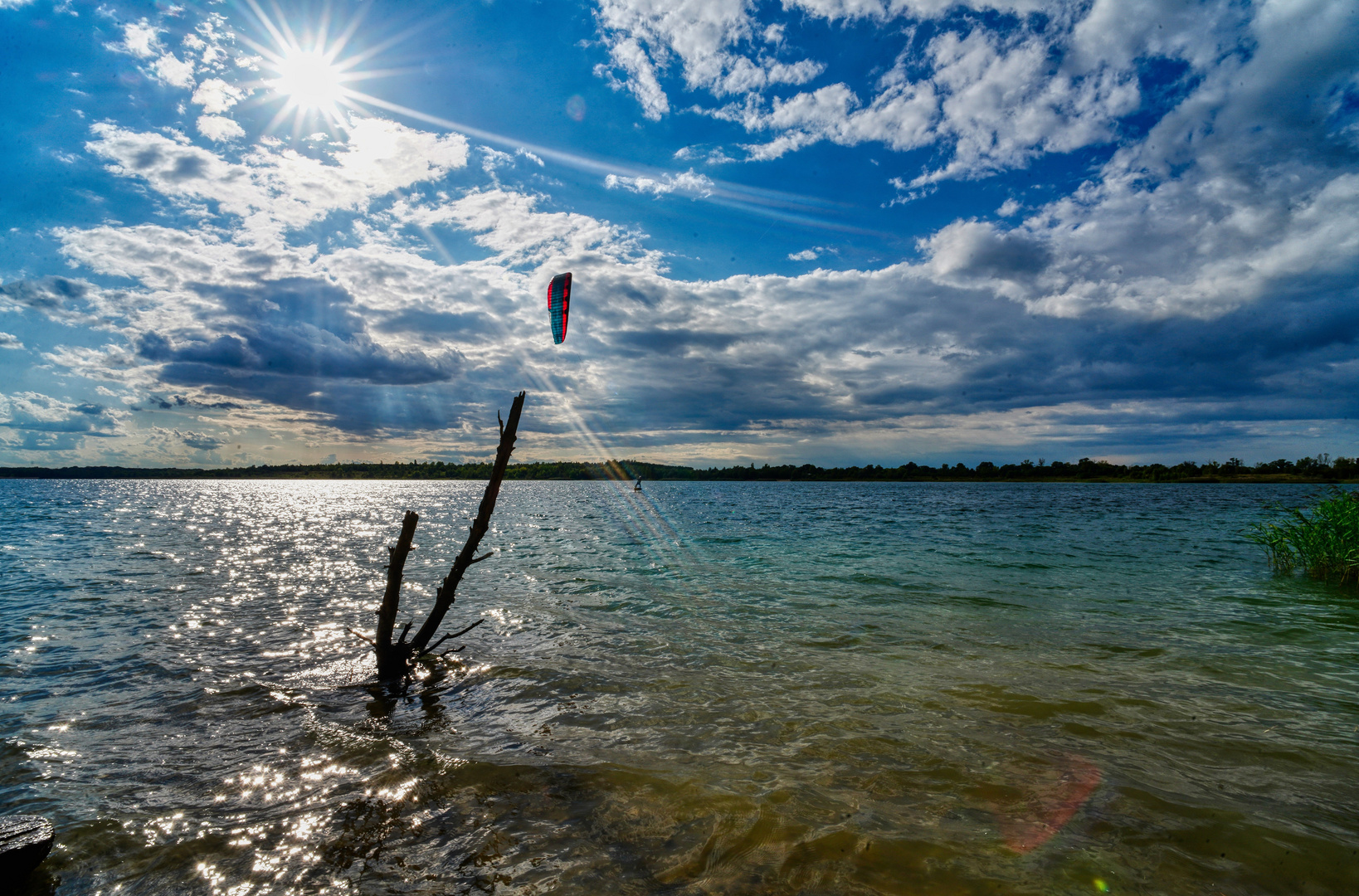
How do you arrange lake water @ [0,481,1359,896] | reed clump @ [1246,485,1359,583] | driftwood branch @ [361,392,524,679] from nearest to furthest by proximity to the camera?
lake water @ [0,481,1359,896]
driftwood branch @ [361,392,524,679]
reed clump @ [1246,485,1359,583]

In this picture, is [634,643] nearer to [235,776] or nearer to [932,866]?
[235,776]

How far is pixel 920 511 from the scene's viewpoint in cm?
6719

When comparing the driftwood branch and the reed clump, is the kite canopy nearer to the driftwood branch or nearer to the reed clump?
the driftwood branch

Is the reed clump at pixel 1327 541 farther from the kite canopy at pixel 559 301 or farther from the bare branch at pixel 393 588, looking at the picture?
the bare branch at pixel 393 588

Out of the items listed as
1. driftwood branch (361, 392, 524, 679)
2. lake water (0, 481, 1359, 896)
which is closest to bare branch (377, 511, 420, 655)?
driftwood branch (361, 392, 524, 679)

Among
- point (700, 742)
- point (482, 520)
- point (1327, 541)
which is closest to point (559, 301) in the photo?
point (482, 520)

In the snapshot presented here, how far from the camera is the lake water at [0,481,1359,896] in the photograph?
580 centimetres

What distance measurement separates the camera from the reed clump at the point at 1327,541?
21.6 meters

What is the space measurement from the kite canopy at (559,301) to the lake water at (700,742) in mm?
7456

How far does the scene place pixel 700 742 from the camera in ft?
28.7

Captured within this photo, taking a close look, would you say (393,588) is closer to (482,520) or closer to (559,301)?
(482,520)

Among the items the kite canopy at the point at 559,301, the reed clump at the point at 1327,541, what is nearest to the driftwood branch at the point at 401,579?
the kite canopy at the point at 559,301

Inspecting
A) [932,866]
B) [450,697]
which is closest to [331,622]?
[450,697]

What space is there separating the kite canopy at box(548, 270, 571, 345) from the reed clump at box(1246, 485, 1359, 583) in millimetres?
27494
